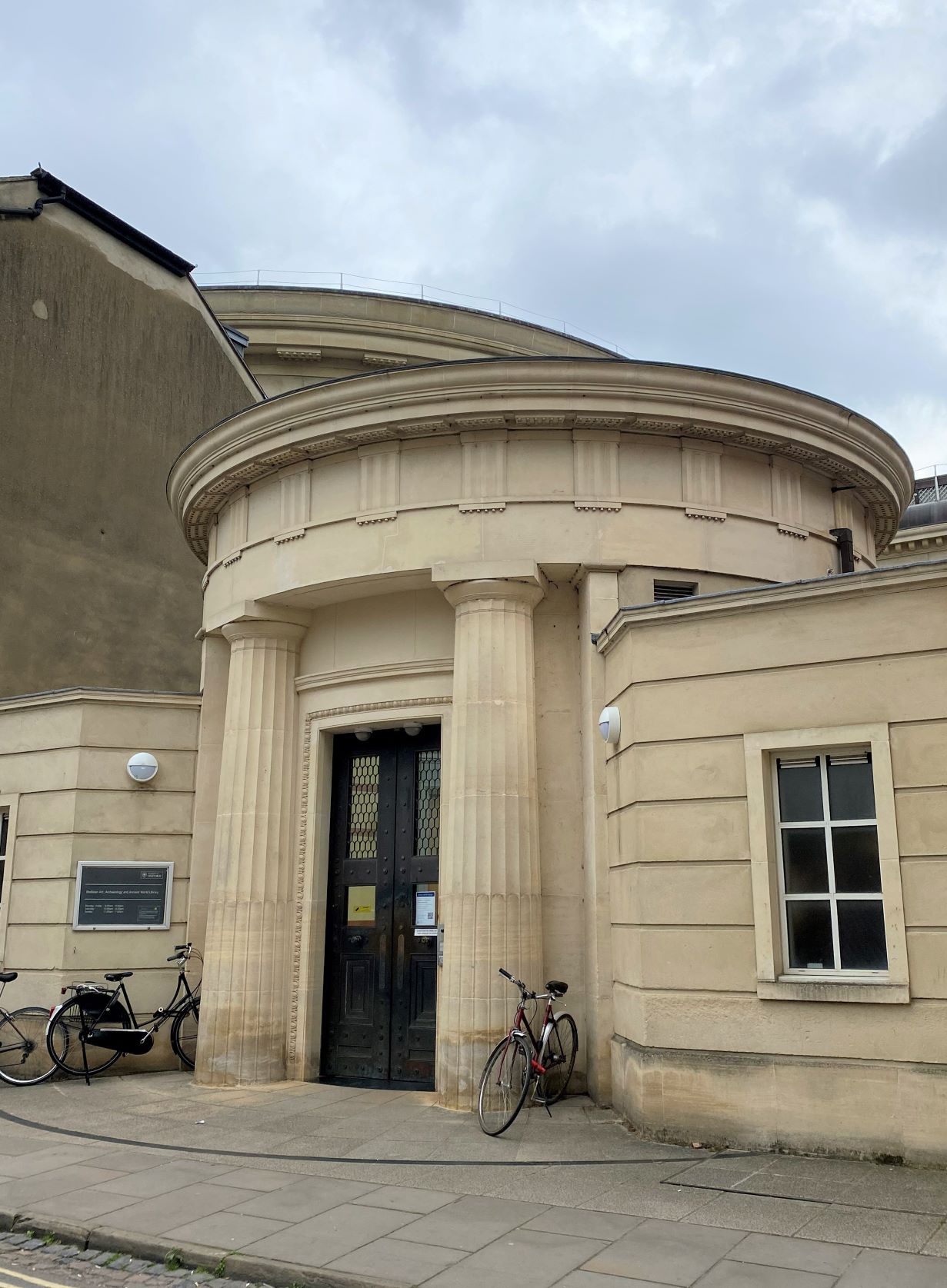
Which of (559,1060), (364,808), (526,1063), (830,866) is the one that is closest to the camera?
(830,866)

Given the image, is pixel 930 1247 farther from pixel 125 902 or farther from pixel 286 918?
pixel 125 902

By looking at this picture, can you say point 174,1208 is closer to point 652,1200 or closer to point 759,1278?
point 652,1200

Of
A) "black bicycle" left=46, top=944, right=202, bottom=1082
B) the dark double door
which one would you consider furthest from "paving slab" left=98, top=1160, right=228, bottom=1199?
"black bicycle" left=46, top=944, right=202, bottom=1082

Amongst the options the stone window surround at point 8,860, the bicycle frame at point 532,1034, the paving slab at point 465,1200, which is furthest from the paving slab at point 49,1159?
the stone window surround at point 8,860

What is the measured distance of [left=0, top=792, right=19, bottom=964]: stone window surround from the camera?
13359 millimetres

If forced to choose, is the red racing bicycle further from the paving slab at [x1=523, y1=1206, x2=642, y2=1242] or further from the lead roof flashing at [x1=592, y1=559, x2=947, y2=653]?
the lead roof flashing at [x1=592, y1=559, x2=947, y2=653]

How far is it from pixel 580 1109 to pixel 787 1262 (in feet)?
13.8

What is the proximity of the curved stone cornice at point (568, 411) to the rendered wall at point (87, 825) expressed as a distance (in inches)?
142

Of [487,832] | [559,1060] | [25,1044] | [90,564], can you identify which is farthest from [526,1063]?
[90,564]

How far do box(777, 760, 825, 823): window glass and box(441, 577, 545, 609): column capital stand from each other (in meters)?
3.44

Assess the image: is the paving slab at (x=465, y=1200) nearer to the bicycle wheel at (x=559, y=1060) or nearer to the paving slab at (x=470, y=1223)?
the paving slab at (x=470, y=1223)

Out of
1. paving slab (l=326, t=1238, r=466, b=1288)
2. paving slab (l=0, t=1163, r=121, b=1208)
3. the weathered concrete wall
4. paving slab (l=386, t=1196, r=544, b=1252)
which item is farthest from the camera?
the weathered concrete wall

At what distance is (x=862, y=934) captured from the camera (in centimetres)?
826

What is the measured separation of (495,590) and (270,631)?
9.81 feet
